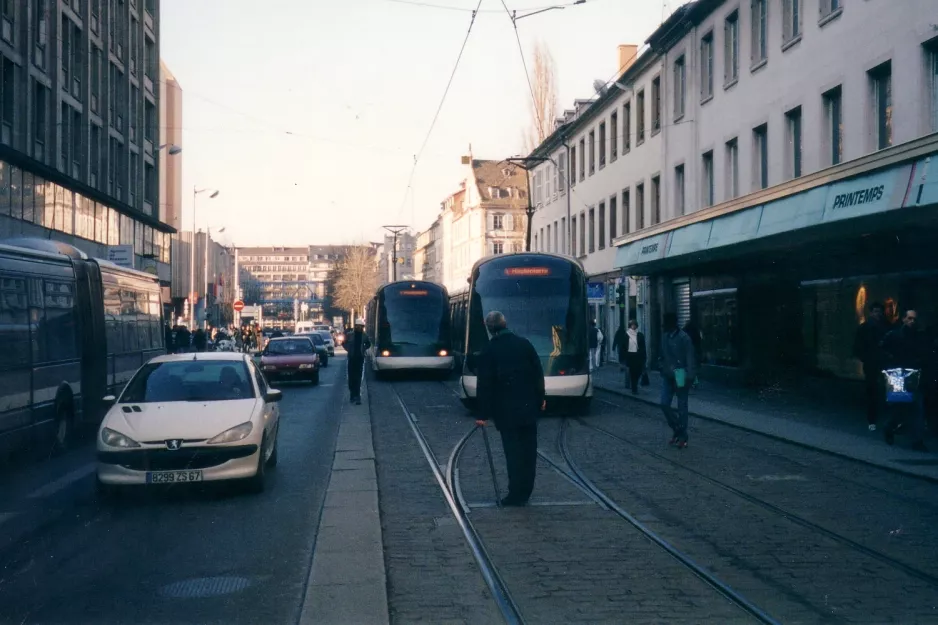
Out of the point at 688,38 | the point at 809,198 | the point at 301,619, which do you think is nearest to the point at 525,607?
the point at 301,619

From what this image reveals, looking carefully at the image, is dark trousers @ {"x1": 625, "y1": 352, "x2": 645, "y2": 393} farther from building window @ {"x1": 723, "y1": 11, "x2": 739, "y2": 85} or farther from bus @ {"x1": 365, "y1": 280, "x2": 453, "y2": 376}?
bus @ {"x1": 365, "y1": 280, "x2": 453, "y2": 376}

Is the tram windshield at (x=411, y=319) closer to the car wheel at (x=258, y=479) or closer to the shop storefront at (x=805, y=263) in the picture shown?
the shop storefront at (x=805, y=263)

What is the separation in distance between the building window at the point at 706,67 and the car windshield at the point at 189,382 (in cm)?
2268

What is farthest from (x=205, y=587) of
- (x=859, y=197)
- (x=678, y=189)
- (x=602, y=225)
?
(x=602, y=225)

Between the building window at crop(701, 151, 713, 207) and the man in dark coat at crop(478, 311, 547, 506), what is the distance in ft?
74.9

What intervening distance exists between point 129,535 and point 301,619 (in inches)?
135

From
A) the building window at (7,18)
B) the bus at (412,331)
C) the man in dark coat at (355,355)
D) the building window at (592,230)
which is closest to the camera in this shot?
the man in dark coat at (355,355)

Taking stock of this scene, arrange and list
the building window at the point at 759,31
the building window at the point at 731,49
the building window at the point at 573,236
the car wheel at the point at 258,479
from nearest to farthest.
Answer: the car wheel at the point at 258,479, the building window at the point at 759,31, the building window at the point at 731,49, the building window at the point at 573,236

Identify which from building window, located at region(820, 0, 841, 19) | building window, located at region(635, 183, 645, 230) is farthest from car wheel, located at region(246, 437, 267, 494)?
building window, located at region(635, 183, 645, 230)

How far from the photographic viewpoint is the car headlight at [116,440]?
33.6 ft

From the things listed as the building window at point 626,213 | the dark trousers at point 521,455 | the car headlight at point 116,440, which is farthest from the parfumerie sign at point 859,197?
the building window at point 626,213

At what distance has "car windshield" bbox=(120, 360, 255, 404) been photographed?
447 inches

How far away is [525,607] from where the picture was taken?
6309mm

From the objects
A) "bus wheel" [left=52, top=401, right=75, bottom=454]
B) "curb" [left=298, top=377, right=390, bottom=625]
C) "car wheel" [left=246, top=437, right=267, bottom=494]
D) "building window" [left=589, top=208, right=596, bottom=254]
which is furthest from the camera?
"building window" [left=589, top=208, right=596, bottom=254]
